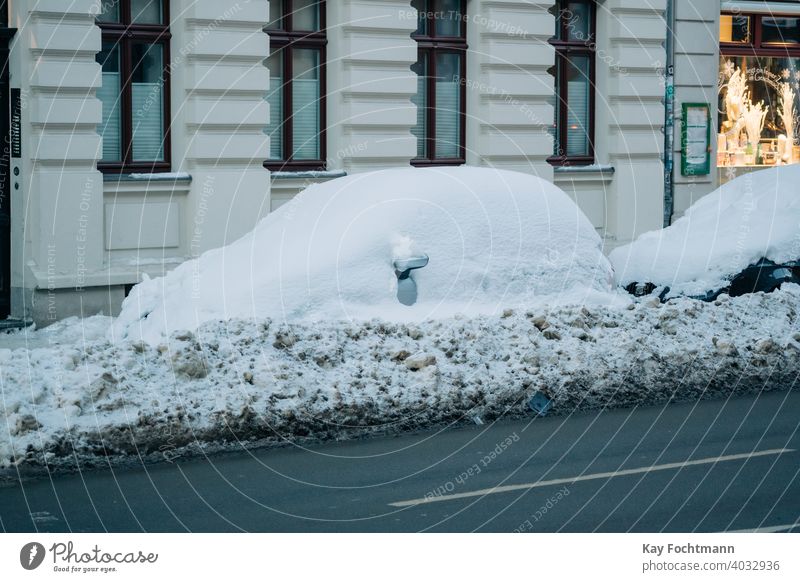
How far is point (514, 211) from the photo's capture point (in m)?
12.0

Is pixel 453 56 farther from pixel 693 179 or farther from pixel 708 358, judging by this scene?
pixel 708 358

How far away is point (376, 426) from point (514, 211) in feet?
9.85

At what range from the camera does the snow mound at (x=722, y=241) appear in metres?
14.2

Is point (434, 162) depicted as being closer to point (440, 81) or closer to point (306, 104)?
point (440, 81)

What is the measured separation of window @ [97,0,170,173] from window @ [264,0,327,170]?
56.7 inches

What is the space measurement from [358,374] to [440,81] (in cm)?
884

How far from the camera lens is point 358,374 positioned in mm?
10328

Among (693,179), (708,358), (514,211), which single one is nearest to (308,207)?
(514,211)

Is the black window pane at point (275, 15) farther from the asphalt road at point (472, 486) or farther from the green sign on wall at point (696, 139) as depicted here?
the asphalt road at point (472, 486)

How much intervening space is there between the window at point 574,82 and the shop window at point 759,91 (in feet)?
9.00

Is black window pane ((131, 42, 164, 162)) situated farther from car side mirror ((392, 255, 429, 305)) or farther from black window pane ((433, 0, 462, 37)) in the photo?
car side mirror ((392, 255, 429, 305))

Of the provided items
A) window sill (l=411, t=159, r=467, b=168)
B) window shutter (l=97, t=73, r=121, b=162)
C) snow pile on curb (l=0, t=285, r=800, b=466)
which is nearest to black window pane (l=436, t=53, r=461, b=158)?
window sill (l=411, t=159, r=467, b=168)

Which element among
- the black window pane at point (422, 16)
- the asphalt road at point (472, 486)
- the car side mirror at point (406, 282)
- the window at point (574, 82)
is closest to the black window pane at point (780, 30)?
the window at point (574, 82)
